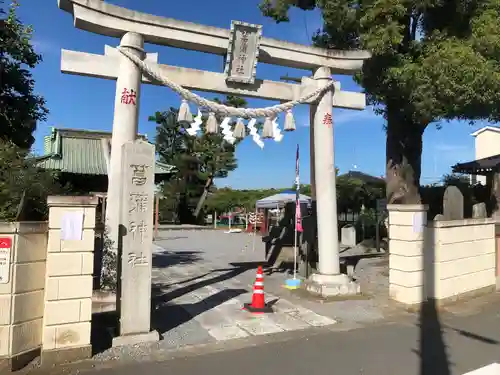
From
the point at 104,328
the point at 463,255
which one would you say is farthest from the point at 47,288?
the point at 463,255

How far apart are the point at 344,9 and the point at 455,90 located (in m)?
4.16

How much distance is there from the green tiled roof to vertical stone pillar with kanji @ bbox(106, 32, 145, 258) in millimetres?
7483

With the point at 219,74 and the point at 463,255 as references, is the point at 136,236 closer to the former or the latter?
the point at 219,74

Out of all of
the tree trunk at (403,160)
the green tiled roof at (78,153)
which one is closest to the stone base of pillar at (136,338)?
the green tiled roof at (78,153)

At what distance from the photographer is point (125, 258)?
534 cm

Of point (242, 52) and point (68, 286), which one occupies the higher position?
point (242, 52)

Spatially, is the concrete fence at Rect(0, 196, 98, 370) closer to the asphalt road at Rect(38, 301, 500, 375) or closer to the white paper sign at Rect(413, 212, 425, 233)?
the asphalt road at Rect(38, 301, 500, 375)

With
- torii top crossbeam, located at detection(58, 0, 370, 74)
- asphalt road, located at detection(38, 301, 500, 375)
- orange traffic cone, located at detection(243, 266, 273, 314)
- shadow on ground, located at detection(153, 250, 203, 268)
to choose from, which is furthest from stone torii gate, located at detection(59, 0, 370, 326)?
shadow on ground, located at detection(153, 250, 203, 268)

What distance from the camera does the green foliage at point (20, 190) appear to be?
5.31 meters

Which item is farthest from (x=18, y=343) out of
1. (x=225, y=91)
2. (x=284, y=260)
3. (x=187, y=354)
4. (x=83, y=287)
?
(x=284, y=260)

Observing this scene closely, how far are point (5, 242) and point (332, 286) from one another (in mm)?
5984

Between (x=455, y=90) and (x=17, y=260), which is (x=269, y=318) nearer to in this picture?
(x=17, y=260)

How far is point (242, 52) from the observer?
26.1 ft

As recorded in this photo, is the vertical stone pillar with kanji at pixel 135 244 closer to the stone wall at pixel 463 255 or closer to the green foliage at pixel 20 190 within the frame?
the green foliage at pixel 20 190
